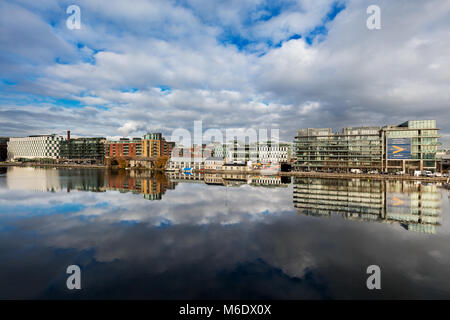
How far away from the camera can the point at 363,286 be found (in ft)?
34.6

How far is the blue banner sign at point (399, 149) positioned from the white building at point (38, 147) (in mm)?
193407

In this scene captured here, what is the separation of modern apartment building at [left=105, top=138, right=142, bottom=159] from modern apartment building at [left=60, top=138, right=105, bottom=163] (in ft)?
28.4

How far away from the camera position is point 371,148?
3214 inches

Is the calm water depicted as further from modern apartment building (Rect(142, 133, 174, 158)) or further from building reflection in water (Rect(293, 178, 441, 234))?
modern apartment building (Rect(142, 133, 174, 158))

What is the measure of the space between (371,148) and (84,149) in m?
166

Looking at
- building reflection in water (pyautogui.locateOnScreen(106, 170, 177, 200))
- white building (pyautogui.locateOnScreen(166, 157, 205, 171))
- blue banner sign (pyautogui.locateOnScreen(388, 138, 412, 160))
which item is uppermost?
A: blue banner sign (pyautogui.locateOnScreen(388, 138, 412, 160))

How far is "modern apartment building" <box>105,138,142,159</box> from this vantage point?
13012 cm

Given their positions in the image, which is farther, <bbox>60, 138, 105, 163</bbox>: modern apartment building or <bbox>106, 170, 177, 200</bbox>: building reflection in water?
<bbox>60, 138, 105, 163</bbox>: modern apartment building

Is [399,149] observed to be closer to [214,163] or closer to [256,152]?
[256,152]

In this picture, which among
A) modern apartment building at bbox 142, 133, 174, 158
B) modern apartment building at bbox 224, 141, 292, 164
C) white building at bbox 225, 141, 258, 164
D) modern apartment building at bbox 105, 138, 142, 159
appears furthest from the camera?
modern apartment building at bbox 105, 138, 142, 159

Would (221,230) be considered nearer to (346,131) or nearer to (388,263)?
(388,263)
